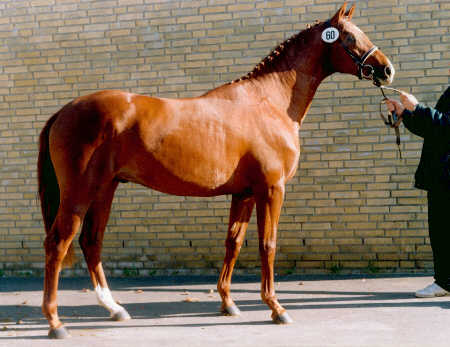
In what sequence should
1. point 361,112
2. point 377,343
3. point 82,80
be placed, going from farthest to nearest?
point 82,80, point 361,112, point 377,343

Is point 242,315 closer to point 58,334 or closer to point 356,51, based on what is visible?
point 58,334

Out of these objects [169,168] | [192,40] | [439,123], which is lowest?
[169,168]

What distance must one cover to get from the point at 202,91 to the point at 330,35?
→ 8.28 ft

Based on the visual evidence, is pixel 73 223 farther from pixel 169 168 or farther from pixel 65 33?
pixel 65 33

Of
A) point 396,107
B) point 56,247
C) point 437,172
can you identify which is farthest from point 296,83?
point 56,247

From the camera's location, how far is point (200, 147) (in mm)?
4391

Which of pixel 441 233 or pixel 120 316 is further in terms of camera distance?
pixel 441 233

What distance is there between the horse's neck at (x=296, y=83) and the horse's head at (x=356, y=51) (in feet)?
0.56

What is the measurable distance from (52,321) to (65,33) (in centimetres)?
433

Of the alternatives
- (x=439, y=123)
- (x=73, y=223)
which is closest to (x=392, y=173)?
(x=439, y=123)

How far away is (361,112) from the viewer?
6.64 m

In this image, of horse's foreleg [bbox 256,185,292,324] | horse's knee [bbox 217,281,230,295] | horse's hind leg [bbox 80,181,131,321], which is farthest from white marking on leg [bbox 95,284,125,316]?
horse's foreleg [bbox 256,185,292,324]

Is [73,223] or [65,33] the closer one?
[73,223]

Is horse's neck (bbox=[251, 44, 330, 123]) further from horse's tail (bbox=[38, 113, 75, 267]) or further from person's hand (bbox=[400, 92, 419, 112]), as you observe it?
horse's tail (bbox=[38, 113, 75, 267])
